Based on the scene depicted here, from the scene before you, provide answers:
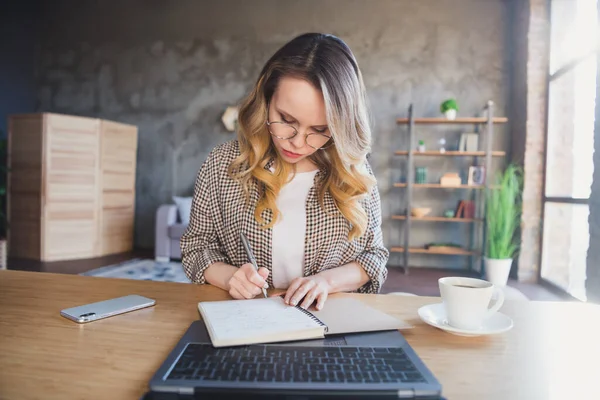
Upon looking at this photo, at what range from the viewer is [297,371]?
0.54 meters

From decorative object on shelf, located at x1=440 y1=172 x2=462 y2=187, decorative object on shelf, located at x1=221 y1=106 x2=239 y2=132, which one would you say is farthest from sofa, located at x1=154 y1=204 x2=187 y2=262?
decorative object on shelf, located at x1=440 y1=172 x2=462 y2=187

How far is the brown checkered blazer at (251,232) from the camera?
1255 mm

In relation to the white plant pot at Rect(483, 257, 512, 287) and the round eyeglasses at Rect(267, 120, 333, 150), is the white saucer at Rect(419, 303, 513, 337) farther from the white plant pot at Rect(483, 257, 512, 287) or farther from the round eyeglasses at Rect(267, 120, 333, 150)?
the white plant pot at Rect(483, 257, 512, 287)

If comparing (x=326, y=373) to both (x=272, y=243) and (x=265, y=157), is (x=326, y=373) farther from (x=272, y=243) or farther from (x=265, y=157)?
(x=265, y=157)

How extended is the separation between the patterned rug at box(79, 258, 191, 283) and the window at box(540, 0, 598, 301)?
3.33 metres

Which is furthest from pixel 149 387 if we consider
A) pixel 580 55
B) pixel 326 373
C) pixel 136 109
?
pixel 136 109

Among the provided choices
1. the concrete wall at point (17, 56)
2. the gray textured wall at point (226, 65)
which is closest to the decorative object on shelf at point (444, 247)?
the gray textured wall at point (226, 65)

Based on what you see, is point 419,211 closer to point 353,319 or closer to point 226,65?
point 226,65

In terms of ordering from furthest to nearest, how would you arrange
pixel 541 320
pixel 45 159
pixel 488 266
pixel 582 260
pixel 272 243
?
pixel 45 159 < pixel 488 266 < pixel 582 260 < pixel 272 243 < pixel 541 320

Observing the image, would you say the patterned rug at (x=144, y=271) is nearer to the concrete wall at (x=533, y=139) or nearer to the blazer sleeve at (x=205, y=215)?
the blazer sleeve at (x=205, y=215)

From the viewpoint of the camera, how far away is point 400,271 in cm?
469

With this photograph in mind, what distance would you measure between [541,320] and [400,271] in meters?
3.92

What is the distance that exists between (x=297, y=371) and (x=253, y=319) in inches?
8.0

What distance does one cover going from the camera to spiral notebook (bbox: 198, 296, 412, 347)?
0.65m
